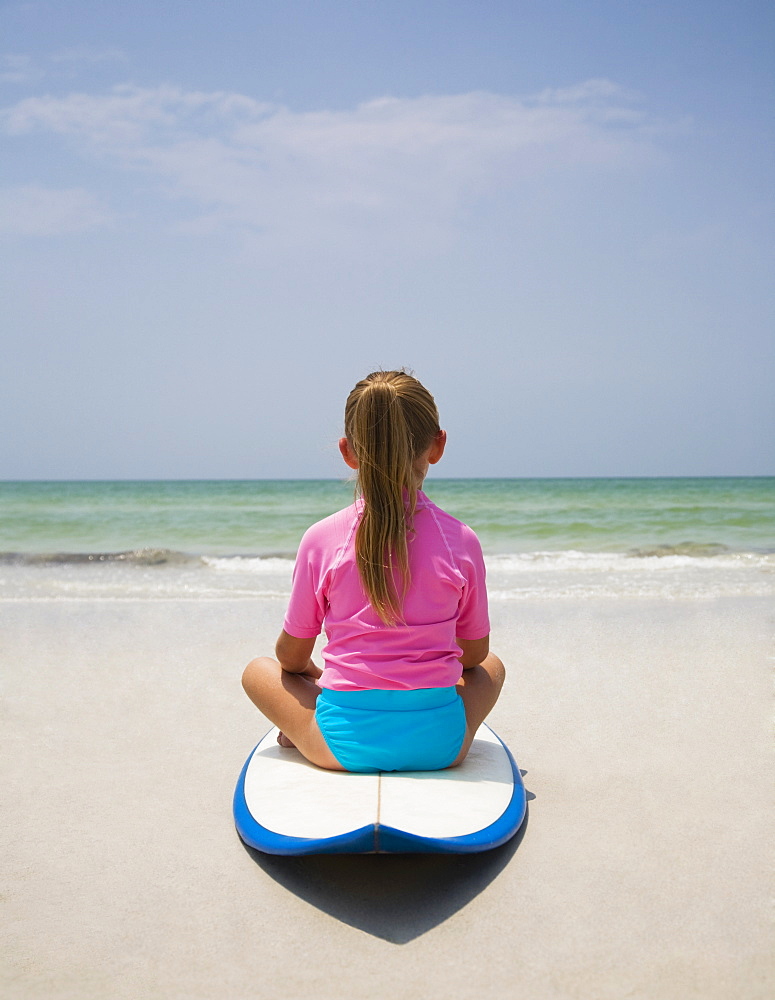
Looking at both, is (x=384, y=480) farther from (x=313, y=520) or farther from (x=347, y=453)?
(x=313, y=520)

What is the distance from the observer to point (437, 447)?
2.47 metres

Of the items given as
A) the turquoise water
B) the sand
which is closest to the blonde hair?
the sand

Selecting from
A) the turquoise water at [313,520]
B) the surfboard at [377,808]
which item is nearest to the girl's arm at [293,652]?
the surfboard at [377,808]

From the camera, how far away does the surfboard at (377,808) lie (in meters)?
2.00

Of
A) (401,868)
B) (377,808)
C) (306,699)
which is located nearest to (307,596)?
(306,699)

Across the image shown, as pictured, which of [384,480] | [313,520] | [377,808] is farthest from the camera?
[313,520]

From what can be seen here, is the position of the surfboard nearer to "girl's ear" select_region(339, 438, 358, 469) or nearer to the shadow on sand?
the shadow on sand

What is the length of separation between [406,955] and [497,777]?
734mm

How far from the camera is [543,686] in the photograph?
4020mm

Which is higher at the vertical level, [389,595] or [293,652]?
[389,595]

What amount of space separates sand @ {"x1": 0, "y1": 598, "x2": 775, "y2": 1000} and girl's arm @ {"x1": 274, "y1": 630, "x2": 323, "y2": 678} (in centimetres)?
54

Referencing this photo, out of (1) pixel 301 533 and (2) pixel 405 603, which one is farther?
(1) pixel 301 533

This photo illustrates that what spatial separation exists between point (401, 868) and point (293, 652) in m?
0.76

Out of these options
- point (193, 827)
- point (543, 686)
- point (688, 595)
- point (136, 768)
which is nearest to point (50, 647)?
point (136, 768)
